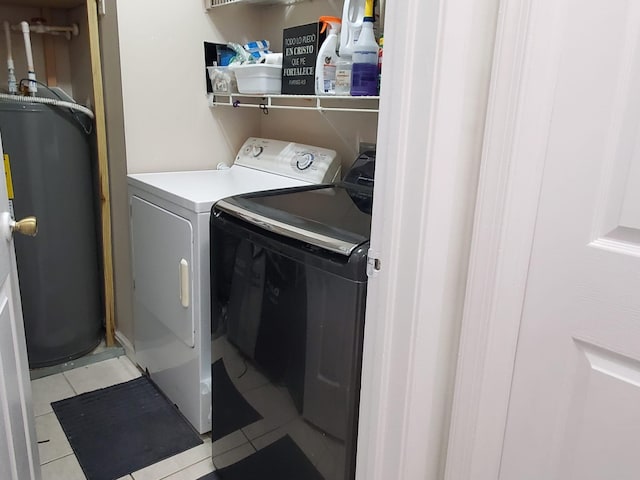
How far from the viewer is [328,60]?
5.51 feet

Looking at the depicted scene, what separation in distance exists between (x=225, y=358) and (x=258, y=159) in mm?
1037

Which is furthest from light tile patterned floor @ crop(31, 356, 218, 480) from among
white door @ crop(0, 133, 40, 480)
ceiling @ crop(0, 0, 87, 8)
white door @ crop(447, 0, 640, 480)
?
ceiling @ crop(0, 0, 87, 8)

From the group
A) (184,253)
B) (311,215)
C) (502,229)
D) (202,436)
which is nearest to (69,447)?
(202,436)

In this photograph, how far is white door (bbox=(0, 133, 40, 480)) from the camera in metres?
0.95

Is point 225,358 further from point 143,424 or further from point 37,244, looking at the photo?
point 37,244

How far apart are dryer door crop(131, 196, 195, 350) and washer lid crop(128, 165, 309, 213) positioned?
8cm

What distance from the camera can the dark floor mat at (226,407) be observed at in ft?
4.78

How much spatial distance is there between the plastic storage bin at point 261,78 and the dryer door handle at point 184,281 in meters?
0.78

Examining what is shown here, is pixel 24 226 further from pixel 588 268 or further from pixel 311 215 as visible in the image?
pixel 588 268

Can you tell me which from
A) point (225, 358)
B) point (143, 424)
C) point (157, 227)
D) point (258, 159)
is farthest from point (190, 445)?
point (258, 159)

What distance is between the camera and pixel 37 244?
2086 mm

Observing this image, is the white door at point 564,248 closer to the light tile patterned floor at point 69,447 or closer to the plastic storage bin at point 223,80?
the light tile patterned floor at point 69,447

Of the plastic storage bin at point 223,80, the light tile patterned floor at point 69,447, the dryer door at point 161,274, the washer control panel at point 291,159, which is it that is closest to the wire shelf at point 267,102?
the plastic storage bin at point 223,80

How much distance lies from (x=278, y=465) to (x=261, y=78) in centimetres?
143
